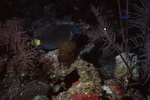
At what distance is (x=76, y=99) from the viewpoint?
5.57 ft

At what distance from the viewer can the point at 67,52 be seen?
2711 millimetres

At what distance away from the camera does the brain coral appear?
2691 millimetres

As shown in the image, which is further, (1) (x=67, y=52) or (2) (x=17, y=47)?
(2) (x=17, y=47)

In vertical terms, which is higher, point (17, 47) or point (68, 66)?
point (17, 47)

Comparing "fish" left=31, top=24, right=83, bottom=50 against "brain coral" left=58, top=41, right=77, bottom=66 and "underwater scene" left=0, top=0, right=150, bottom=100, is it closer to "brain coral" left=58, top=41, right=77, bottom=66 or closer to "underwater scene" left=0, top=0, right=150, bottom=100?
"underwater scene" left=0, top=0, right=150, bottom=100

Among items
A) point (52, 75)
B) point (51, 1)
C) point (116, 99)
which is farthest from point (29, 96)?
point (51, 1)

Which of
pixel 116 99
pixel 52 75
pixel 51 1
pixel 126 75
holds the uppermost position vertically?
pixel 51 1

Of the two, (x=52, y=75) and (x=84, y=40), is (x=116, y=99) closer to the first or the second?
(x=52, y=75)

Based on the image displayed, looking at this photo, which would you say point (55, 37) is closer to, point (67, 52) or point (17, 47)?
point (67, 52)

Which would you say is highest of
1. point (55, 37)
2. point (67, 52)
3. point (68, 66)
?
point (55, 37)

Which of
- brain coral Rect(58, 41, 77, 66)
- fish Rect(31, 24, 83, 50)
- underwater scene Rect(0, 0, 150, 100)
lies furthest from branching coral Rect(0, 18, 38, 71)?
brain coral Rect(58, 41, 77, 66)

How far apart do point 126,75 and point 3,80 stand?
11.6 ft

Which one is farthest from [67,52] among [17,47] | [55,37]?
[17,47]

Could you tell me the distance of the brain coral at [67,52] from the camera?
8.83ft
